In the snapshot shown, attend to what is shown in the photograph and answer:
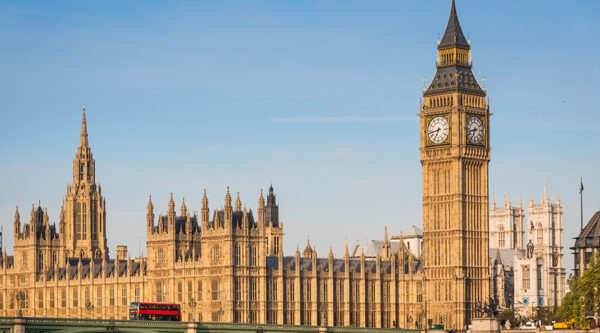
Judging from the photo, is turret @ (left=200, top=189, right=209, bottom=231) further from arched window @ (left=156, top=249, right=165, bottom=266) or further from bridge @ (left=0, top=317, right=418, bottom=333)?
bridge @ (left=0, top=317, right=418, bottom=333)

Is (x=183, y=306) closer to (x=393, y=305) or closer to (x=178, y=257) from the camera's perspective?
(x=178, y=257)

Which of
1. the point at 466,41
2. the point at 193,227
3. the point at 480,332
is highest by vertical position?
the point at 466,41

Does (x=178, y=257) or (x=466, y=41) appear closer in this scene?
(x=178, y=257)

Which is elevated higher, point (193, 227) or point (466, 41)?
point (466, 41)

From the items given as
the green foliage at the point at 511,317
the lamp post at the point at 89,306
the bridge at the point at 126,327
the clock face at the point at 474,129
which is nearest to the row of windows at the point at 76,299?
the lamp post at the point at 89,306

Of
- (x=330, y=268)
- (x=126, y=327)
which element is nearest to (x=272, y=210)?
(x=330, y=268)

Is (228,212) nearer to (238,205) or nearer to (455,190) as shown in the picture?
(238,205)

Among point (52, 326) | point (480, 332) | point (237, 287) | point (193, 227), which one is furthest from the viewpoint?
point (193, 227)

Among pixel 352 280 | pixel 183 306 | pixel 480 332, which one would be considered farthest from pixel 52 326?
pixel 352 280

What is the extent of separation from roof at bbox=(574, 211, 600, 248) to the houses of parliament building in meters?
10.6

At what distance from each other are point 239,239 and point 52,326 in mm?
49077

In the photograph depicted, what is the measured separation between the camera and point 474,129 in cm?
15238

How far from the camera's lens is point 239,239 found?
138 metres

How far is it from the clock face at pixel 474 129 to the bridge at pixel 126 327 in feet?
149
